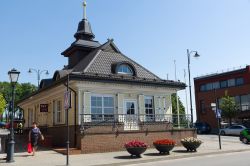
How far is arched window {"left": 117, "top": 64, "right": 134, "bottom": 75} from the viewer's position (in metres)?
24.2

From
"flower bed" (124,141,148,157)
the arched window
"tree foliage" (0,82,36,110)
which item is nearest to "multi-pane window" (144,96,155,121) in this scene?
the arched window

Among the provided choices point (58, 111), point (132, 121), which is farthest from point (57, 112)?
point (132, 121)

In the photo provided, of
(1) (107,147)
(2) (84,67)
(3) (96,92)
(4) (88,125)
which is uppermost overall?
(2) (84,67)

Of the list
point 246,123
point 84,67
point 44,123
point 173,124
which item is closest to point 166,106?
point 173,124

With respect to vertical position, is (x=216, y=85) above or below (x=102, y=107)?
above

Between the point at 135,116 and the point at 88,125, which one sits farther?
the point at 135,116

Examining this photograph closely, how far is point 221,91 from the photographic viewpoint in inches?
2108

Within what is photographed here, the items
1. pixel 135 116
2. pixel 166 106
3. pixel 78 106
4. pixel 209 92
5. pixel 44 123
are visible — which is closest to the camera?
pixel 78 106

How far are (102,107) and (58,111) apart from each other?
429 centimetres

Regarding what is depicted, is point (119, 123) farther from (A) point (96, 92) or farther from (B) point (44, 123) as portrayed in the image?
(B) point (44, 123)

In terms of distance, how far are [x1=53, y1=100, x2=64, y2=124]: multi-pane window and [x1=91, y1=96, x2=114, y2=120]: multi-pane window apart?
3.47 meters

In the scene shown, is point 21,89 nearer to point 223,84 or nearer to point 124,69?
point 223,84

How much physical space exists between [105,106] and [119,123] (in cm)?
169

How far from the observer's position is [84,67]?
77.0ft
